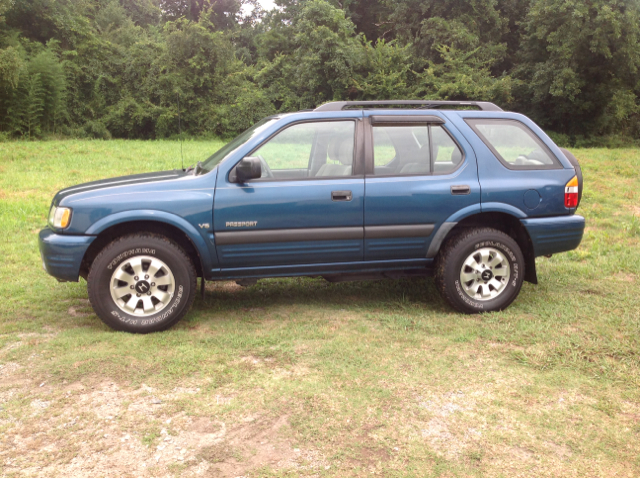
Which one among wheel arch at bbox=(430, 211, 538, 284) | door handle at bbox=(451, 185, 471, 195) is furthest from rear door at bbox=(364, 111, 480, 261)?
wheel arch at bbox=(430, 211, 538, 284)

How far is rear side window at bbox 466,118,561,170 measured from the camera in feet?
17.7

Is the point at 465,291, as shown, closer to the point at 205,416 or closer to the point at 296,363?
the point at 296,363

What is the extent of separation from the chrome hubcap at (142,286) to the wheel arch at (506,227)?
7.74 ft

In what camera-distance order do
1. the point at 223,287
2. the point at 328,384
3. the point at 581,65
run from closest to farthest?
the point at 328,384 < the point at 223,287 < the point at 581,65

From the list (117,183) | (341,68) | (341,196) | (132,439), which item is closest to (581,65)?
(341,68)

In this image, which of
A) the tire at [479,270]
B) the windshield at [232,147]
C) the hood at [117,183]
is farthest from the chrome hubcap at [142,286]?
the tire at [479,270]

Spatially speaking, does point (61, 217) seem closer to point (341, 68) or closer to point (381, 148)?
Result: point (381, 148)

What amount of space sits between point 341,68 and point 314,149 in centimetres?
2389

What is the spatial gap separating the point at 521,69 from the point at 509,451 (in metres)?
30.8

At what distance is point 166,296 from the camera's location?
15.9 feet

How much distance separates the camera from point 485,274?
17.4 feet

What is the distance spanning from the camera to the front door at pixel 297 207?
4891 mm

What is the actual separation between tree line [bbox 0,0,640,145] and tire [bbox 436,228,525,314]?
24172mm

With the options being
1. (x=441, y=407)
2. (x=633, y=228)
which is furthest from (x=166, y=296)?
(x=633, y=228)
